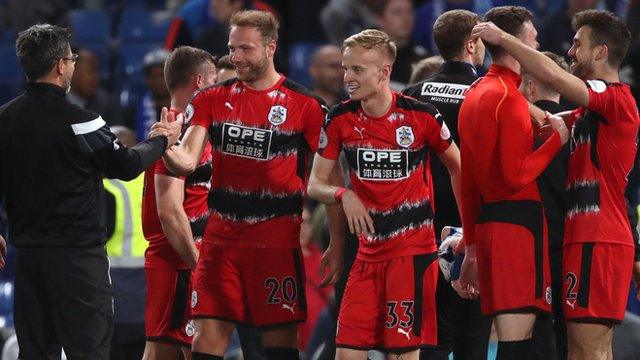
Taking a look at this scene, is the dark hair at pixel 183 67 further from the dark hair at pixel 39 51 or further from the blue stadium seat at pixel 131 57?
the blue stadium seat at pixel 131 57

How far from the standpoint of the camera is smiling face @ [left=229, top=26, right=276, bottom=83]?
7.86 meters

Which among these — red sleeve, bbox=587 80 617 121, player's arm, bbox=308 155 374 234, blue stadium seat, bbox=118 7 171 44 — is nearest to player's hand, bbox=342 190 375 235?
player's arm, bbox=308 155 374 234

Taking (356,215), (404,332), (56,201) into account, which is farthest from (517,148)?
(56,201)

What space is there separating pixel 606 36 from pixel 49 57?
2.92 metres

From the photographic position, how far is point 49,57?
7.39 meters

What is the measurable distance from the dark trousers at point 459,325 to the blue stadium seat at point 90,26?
7.47m

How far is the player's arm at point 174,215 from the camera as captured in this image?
802cm

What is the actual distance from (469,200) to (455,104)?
810 mm

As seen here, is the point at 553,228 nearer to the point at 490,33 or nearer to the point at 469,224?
the point at 469,224

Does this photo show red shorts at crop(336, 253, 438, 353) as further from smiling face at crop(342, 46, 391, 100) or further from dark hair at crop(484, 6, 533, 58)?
dark hair at crop(484, 6, 533, 58)

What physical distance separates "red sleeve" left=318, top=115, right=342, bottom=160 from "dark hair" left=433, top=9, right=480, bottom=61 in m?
0.99

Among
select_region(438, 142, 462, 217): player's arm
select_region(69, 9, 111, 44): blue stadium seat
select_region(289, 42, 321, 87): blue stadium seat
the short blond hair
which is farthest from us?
select_region(69, 9, 111, 44): blue stadium seat

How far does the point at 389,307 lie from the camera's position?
7516mm

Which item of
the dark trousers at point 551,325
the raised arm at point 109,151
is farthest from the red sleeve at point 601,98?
the raised arm at point 109,151
